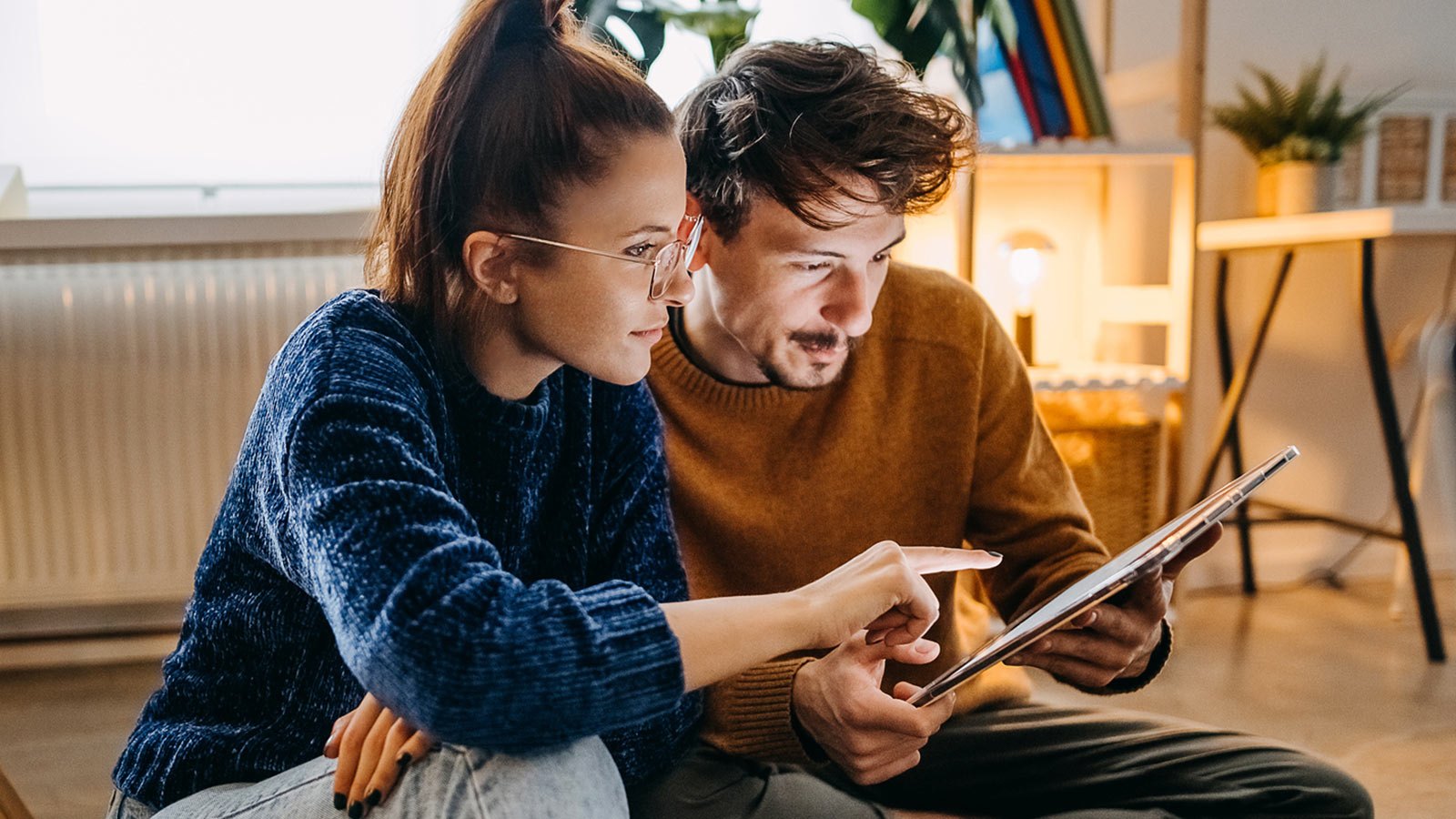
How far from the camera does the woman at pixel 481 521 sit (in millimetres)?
642

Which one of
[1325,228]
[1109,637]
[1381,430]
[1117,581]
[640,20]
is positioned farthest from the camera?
[1381,430]

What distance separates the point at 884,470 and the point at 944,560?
291 mm

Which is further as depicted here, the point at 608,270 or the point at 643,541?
the point at 643,541

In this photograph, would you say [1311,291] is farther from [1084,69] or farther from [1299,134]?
[1084,69]

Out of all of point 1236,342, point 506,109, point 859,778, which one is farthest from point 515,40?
point 1236,342

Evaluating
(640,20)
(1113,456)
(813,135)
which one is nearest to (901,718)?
(813,135)

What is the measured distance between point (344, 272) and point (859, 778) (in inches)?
66.8

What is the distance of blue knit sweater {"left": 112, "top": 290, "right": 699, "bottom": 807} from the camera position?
63cm

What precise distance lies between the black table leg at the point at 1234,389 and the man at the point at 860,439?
1.33 metres

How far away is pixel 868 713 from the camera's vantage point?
0.86 metres

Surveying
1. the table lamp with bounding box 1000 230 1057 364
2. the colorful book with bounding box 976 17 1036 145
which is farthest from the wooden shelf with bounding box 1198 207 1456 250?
the colorful book with bounding box 976 17 1036 145

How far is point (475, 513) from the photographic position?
89cm

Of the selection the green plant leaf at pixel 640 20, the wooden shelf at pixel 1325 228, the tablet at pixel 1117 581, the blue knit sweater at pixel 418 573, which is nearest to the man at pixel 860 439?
the blue knit sweater at pixel 418 573

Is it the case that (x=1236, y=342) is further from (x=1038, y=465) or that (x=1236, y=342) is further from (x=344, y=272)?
(x=344, y=272)
